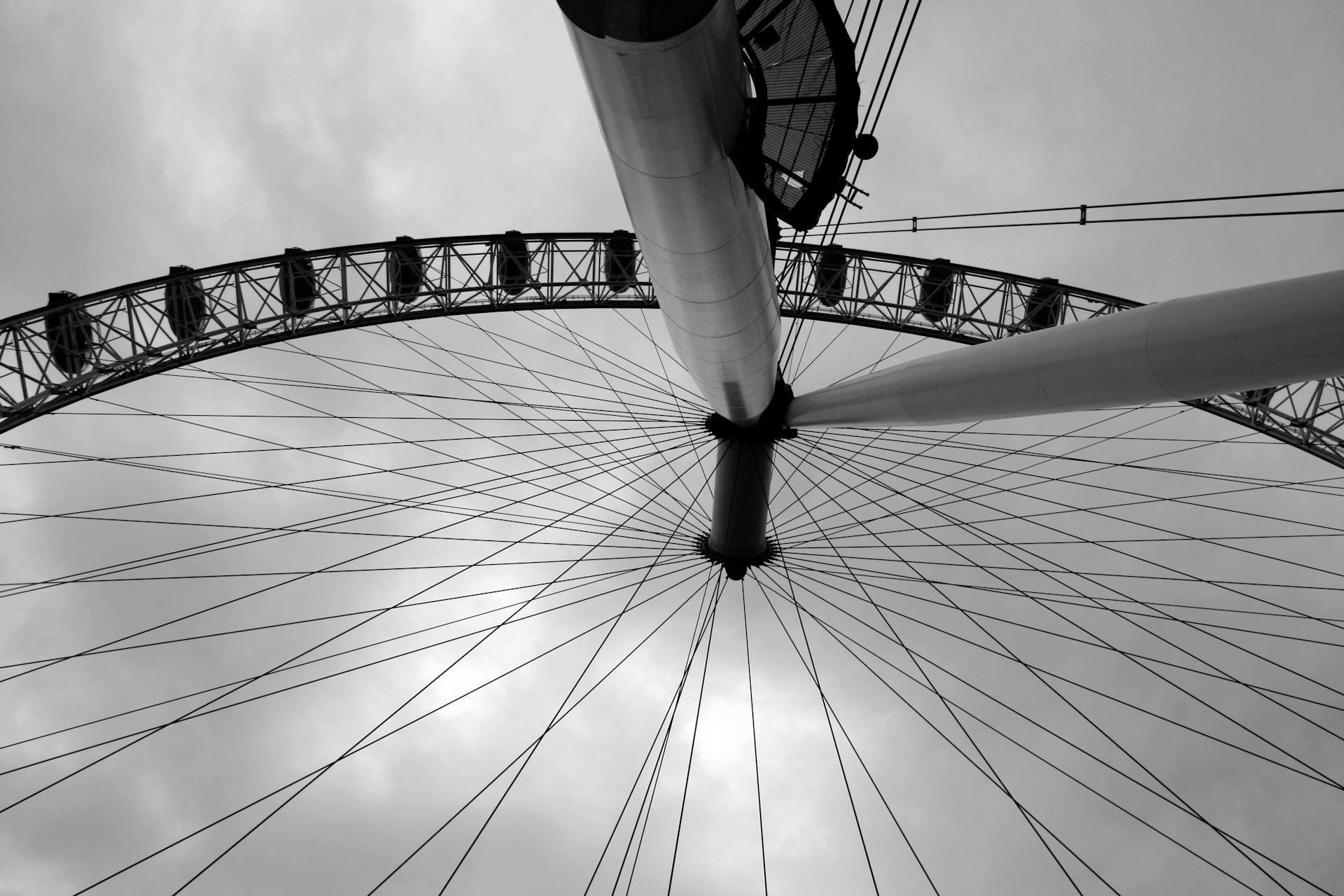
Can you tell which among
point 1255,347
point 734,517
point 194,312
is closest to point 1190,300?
point 1255,347

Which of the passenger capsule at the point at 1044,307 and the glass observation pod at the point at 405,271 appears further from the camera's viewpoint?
the passenger capsule at the point at 1044,307

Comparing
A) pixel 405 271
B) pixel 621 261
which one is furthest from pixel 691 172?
pixel 405 271

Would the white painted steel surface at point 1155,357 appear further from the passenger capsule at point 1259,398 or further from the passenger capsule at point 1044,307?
the passenger capsule at point 1259,398

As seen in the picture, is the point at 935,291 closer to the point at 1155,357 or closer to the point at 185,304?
the point at 1155,357

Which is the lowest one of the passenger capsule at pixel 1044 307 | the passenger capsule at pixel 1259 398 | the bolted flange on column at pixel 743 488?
the bolted flange on column at pixel 743 488

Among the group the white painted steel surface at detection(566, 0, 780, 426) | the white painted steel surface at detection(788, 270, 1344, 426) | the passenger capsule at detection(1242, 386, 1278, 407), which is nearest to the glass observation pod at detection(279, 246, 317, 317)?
the white painted steel surface at detection(566, 0, 780, 426)

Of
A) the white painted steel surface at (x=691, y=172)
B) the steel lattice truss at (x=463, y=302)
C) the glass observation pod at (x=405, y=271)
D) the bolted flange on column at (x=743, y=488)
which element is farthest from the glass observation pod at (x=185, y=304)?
the white painted steel surface at (x=691, y=172)

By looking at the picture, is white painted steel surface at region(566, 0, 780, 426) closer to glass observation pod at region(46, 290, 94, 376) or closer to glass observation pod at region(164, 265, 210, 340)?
glass observation pod at region(164, 265, 210, 340)

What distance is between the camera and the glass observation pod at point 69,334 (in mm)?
18219

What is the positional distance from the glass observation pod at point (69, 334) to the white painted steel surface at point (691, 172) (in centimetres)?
1677

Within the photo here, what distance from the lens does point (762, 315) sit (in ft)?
31.8

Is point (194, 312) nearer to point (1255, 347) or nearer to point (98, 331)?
point (98, 331)

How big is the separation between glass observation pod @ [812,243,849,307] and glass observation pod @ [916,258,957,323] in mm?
2369

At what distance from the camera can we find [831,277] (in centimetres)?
2353
